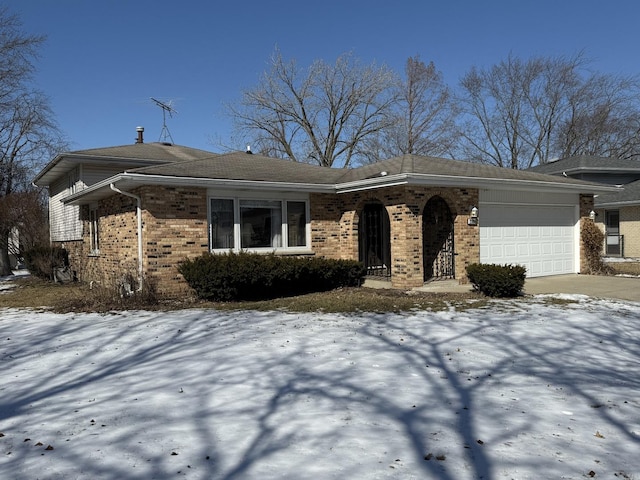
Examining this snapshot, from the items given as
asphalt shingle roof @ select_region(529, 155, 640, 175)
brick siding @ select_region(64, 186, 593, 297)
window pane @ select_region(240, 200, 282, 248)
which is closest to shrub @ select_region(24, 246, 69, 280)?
brick siding @ select_region(64, 186, 593, 297)

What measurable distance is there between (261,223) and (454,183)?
4.78m

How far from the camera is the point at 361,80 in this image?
31.8 m

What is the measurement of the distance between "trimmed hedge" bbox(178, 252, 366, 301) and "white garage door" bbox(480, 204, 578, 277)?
4344mm

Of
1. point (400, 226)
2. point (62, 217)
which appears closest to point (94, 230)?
point (62, 217)

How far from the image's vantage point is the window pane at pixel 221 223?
1134cm

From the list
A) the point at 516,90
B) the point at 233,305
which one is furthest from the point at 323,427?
Result: the point at 516,90

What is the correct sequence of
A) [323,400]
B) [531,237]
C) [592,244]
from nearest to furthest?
[323,400]
[531,237]
[592,244]

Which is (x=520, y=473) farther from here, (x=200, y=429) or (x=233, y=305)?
(x=233, y=305)

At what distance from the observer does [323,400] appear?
4445mm

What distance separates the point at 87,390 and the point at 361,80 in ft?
97.8

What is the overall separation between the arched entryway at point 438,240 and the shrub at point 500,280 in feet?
7.09

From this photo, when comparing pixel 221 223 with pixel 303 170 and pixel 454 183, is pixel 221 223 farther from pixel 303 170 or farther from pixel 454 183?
pixel 454 183

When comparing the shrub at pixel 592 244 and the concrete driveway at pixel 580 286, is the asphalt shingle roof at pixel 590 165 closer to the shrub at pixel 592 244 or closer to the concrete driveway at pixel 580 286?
the shrub at pixel 592 244

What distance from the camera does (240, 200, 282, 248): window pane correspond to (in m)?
Answer: 11.8
